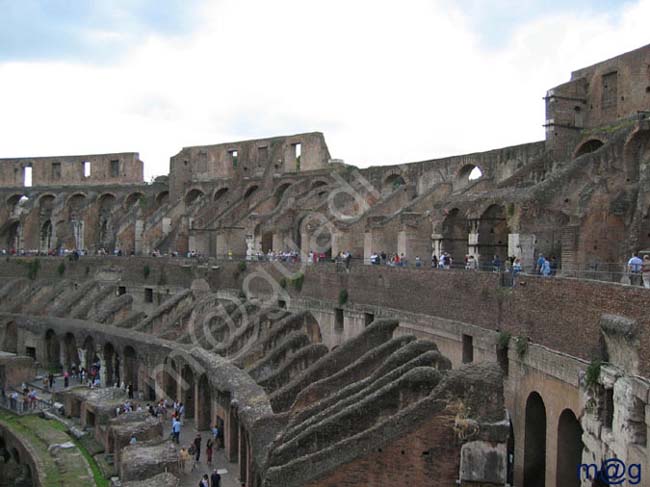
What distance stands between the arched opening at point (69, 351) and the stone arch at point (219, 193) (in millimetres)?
12379

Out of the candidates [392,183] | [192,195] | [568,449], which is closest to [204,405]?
[568,449]

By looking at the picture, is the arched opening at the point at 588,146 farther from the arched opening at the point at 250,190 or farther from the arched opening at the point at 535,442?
the arched opening at the point at 250,190

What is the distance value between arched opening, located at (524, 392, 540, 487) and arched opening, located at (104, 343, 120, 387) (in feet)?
57.2

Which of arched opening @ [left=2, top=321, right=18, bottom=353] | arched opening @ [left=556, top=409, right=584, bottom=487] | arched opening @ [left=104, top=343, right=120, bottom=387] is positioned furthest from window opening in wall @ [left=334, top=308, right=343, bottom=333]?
arched opening @ [left=2, top=321, right=18, bottom=353]

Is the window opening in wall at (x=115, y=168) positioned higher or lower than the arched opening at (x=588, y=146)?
higher

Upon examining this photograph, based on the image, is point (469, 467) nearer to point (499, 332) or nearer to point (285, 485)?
point (285, 485)

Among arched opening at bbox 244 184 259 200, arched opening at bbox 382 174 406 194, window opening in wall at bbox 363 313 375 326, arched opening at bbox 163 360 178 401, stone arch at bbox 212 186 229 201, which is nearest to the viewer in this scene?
window opening in wall at bbox 363 313 375 326

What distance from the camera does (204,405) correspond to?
21.0 meters

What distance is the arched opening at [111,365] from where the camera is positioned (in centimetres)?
2691

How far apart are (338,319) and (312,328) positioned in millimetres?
1096

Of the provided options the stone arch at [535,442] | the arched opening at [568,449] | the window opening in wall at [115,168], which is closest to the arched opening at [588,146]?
the stone arch at [535,442]

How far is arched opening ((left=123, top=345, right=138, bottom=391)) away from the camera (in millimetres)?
25859

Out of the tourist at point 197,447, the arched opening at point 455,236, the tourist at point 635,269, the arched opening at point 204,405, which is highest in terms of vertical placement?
the arched opening at point 455,236

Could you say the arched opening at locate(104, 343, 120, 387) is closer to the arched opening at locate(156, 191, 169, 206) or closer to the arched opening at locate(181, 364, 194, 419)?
the arched opening at locate(181, 364, 194, 419)
